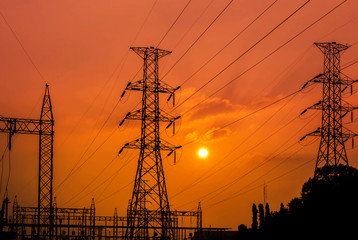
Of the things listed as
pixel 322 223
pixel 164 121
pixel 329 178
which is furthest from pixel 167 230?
pixel 329 178

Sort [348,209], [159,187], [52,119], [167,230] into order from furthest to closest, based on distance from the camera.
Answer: [52,119], [167,230], [159,187], [348,209]

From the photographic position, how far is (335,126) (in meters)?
50.8

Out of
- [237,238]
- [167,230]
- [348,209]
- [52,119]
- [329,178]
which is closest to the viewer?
[348,209]

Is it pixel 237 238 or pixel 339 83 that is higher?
pixel 339 83

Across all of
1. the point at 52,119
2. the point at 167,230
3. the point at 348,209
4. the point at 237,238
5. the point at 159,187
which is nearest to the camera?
the point at 348,209

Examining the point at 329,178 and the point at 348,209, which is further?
the point at 329,178

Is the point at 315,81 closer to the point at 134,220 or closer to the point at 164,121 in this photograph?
the point at 164,121

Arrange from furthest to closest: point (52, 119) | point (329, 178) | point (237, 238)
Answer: point (329, 178) → point (237, 238) → point (52, 119)

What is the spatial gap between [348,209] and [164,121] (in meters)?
14.0

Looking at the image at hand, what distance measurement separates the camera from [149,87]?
47031 millimetres

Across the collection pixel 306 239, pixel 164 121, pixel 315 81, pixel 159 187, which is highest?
pixel 315 81

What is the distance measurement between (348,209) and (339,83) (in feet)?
41.6

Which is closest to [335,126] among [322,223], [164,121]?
[322,223]

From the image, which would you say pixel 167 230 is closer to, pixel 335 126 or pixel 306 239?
pixel 306 239
